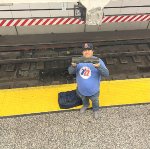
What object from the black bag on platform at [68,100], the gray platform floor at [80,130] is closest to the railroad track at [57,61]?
the black bag on platform at [68,100]

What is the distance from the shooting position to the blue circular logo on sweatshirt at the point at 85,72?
518 cm

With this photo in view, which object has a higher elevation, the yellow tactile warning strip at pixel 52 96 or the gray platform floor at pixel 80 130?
the yellow tactile warning strip at pixel 52 96

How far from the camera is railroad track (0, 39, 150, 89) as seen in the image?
24.6ft

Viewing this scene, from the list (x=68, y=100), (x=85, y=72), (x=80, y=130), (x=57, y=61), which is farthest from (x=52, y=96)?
(x=57, y=61)

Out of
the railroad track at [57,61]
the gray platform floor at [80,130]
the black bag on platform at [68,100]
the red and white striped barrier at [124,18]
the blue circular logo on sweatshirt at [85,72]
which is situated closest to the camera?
the blue circular logo on sweatshirt at [85,72]

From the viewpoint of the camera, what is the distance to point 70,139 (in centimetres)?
556

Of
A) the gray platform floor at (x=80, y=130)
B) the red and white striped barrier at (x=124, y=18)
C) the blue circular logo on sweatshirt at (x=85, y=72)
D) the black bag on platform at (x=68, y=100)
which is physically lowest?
the gray platform floor at (x=80, y=130)

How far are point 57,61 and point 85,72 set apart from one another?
3.07 m

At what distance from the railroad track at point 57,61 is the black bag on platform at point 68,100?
1153 mm

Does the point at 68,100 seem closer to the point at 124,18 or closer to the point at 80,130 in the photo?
the point at 80,130

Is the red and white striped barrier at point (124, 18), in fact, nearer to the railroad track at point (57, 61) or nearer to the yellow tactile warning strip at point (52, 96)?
the railroad track at point (57, 61)

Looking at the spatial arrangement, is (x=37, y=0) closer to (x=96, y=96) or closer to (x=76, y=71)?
(x=76, y=71)

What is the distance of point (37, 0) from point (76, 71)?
205cm

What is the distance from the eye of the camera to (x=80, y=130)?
5738mm
